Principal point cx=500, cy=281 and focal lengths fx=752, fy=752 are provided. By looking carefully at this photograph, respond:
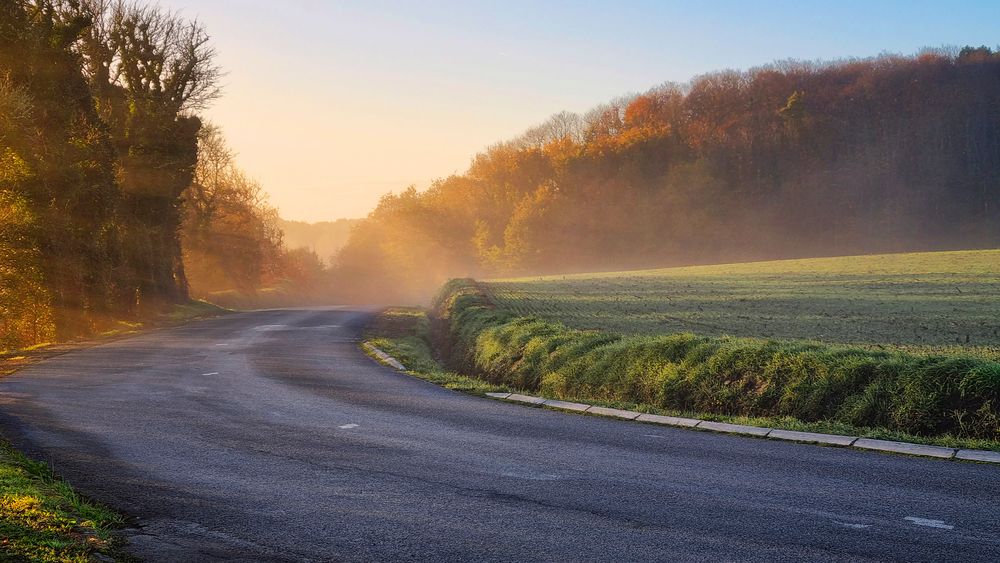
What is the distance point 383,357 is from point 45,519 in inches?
496

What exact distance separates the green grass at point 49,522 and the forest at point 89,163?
19.6 metres

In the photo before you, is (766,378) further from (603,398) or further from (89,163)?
(89,163)

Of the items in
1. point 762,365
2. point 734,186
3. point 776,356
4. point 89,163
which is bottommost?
point 762,365

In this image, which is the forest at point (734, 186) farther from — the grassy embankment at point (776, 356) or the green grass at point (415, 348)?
the grassy embankment at point (776, 356)

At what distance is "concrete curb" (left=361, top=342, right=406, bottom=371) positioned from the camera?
16.8 metres

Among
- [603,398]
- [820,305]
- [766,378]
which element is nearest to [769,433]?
[766,378]

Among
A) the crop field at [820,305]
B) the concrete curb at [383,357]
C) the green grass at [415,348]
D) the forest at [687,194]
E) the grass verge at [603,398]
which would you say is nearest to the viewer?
the grass verge at [603,398]

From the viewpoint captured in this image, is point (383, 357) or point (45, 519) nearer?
point (45, 519)

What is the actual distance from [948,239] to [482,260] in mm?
55512

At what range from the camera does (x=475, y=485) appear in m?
6.98

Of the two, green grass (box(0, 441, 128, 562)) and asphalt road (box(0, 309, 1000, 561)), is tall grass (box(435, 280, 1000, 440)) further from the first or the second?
green grass (box(0, 441, 128, 562))

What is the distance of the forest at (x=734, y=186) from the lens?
296ft

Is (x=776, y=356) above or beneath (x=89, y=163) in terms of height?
beneath

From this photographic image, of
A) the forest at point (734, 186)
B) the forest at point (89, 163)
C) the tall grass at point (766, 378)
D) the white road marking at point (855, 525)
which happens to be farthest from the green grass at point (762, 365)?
the forest at point (734, 186)
